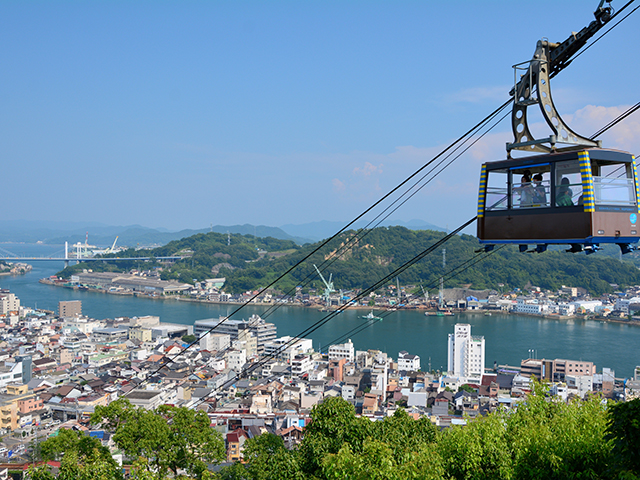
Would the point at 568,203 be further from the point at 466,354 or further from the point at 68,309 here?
the point at 68,309

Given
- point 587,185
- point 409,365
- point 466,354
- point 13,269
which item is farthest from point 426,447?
point 13,269

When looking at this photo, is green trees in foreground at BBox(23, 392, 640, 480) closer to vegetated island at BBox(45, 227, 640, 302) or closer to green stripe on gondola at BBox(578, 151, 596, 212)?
green stripe on gondola at BBox(578, 151, 596, 212)

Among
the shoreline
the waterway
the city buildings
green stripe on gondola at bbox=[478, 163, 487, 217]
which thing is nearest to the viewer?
green stripe on gondola at bbox=[478, 163, 487, 217]

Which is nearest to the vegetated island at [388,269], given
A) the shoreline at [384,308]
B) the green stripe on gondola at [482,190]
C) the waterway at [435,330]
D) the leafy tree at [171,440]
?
the shoreline at [384,308]

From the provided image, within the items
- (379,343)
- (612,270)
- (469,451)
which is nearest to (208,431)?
(469,451)

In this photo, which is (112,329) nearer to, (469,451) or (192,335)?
(192,335)

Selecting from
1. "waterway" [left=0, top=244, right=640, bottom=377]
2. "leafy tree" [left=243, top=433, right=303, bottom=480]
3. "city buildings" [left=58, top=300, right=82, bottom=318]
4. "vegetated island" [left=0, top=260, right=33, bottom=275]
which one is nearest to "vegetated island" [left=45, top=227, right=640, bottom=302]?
"waterway" [left=0, top=244, right=640, bottom=377]

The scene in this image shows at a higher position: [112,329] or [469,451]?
[469,451]
